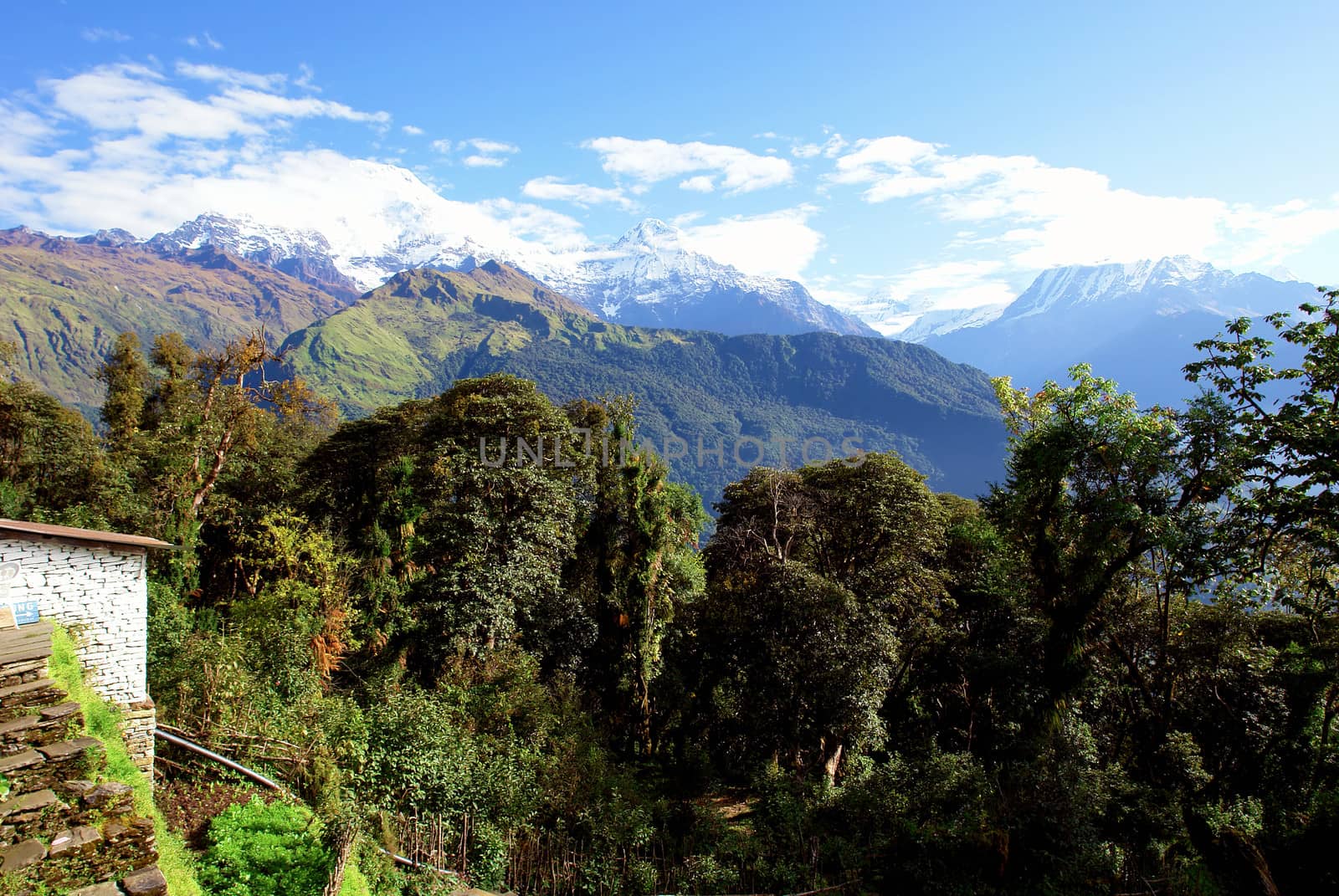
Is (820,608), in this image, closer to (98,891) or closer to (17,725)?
(98,891)

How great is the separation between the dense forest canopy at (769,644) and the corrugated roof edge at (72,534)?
3.91 metres

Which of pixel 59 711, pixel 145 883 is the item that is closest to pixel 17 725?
pixel 59 711

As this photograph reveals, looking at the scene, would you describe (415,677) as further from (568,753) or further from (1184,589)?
(1184,589)

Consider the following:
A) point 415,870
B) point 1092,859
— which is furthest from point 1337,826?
point 415,870

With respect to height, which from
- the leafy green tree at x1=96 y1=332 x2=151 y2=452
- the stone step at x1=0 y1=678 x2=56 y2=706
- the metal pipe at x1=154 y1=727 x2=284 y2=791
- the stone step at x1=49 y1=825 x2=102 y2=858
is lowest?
the metal pipe at x1=154 y1=727 x2=284 y2=791

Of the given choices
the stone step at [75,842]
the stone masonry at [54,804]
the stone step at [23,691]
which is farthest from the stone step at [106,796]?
the stone step at [23,691]

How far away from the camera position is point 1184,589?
499 inches

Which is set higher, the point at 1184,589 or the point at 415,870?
the point at 1184,589

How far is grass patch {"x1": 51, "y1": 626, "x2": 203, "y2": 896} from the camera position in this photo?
27.7 feet

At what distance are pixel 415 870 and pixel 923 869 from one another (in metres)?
8.55

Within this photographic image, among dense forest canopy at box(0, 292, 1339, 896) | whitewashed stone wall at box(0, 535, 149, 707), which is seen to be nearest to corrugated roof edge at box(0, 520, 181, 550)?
whitewashed stone wall at box(0, 535, 149, 707)

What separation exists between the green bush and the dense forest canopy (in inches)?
2.9

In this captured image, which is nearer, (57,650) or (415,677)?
(57,650)

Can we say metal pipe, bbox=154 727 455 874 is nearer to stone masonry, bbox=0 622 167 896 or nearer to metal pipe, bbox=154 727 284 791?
metal pipe, bbox=154 727 284 791
